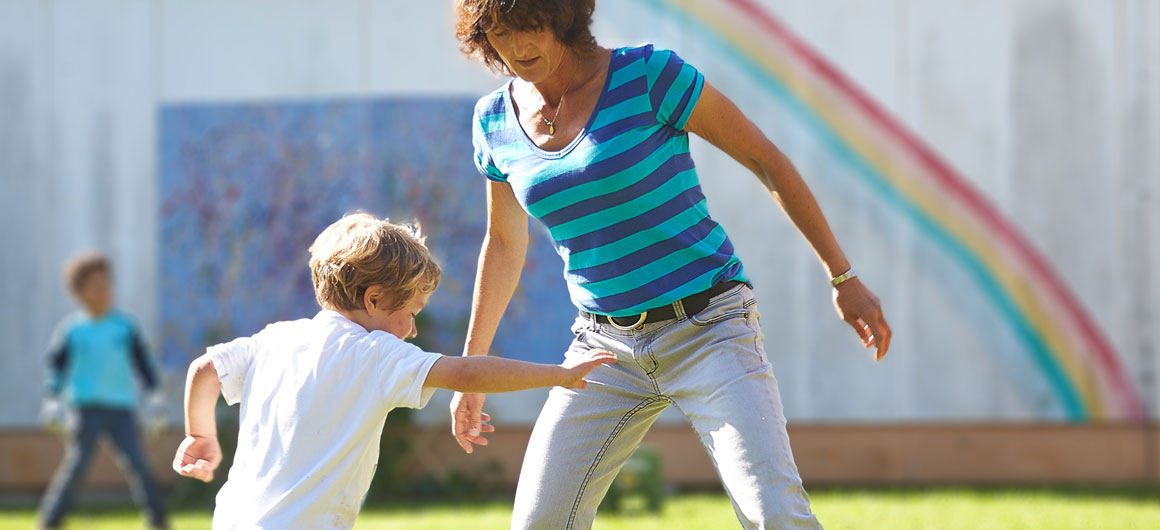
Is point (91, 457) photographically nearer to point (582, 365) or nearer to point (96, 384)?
point (96, 384)

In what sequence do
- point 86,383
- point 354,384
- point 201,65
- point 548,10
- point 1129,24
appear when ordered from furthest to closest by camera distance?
1. point 201,65
2. point 1129,24
3. point 86,383
4. point 548,10
5. point 354,384

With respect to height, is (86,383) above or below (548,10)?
below

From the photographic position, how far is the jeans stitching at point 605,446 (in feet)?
10.4

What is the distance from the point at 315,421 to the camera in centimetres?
274

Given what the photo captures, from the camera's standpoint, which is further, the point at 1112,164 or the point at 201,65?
the point at 201,65

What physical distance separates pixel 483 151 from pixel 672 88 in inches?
23.6

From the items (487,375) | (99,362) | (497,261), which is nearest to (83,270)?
(99,362)

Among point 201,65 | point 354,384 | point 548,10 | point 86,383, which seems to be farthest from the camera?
point 201,65

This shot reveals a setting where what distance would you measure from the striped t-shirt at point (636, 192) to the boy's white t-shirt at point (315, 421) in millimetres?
524

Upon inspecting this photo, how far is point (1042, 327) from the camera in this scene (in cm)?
902

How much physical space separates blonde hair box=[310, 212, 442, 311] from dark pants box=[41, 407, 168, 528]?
489 cm

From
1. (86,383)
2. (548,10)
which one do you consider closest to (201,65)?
(86,383)

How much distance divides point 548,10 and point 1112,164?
7063 mm

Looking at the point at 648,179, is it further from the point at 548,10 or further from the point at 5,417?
the point at 5,417
